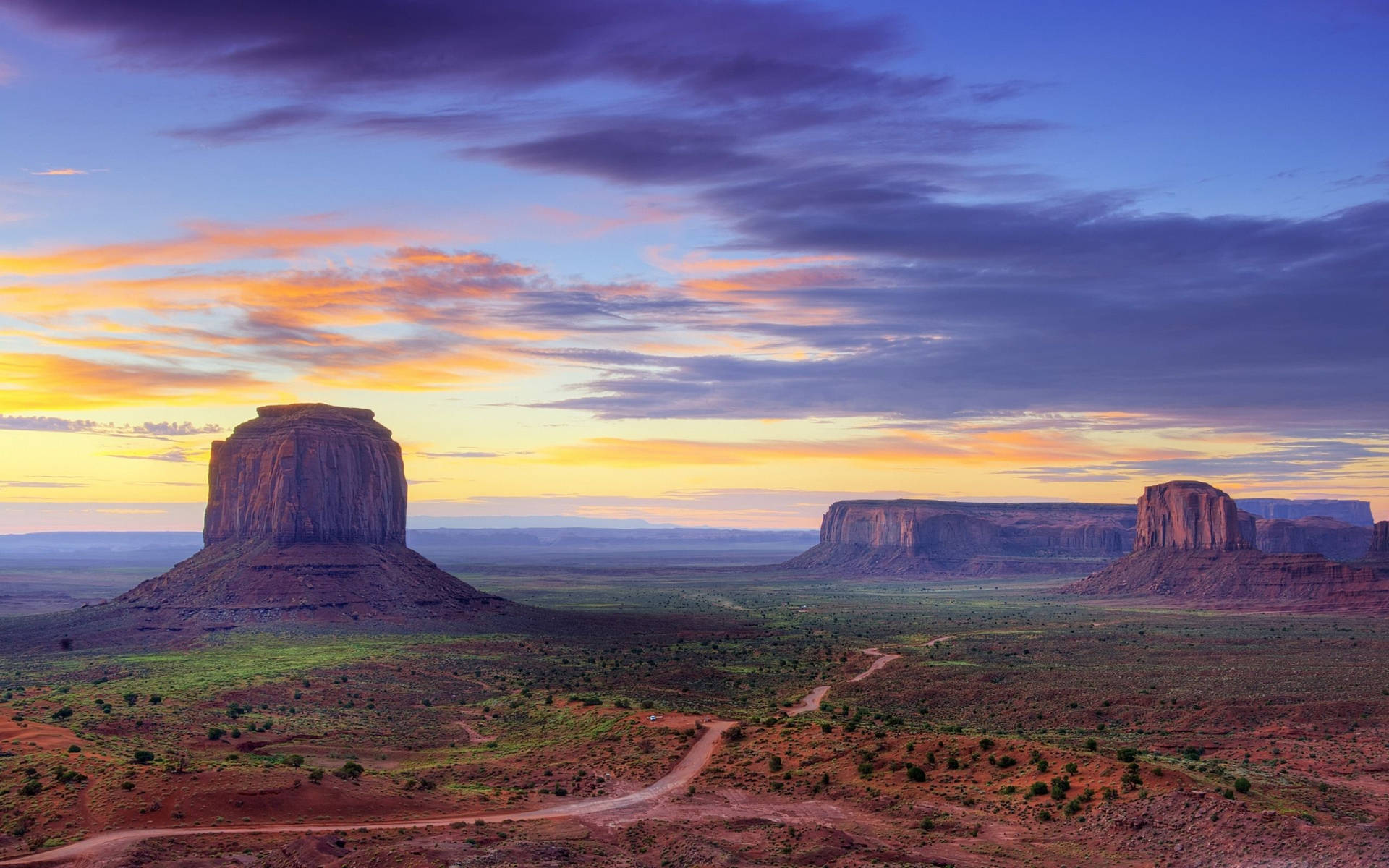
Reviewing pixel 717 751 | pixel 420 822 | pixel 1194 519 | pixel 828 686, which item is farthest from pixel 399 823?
pixel 1194 519

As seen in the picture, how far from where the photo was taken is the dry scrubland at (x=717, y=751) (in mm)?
37938

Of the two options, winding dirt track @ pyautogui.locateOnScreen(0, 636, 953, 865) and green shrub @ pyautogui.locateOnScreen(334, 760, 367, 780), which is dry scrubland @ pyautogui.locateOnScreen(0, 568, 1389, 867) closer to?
green shrub @ pyautogui.locateOnScreen(334, 760, 367, 780)

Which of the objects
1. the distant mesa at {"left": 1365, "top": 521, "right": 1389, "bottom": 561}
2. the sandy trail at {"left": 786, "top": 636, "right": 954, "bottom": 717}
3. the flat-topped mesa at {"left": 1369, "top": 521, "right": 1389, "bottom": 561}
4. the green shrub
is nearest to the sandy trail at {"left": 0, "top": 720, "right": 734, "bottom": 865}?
the green shrub

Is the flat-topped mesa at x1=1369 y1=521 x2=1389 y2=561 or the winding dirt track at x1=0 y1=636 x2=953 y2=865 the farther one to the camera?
the flat-topped mesa at x1=1369 y1=521 x2=1389 y2=561

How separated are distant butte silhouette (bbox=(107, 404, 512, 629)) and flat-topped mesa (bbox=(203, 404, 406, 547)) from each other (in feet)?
0.53

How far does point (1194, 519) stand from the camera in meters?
190

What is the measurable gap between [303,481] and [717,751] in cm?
9922

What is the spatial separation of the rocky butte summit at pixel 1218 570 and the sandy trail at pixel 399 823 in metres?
133

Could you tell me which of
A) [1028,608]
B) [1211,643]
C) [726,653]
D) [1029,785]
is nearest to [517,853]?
[1029,785]

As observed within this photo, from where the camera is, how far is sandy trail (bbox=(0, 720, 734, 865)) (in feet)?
117

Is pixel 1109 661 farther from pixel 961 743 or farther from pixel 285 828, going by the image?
pixel 285 828

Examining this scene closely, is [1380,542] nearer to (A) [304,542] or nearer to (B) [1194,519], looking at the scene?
(B) [1194,519]

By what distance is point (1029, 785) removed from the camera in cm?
4444

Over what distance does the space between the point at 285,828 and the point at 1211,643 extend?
92.9 meters
